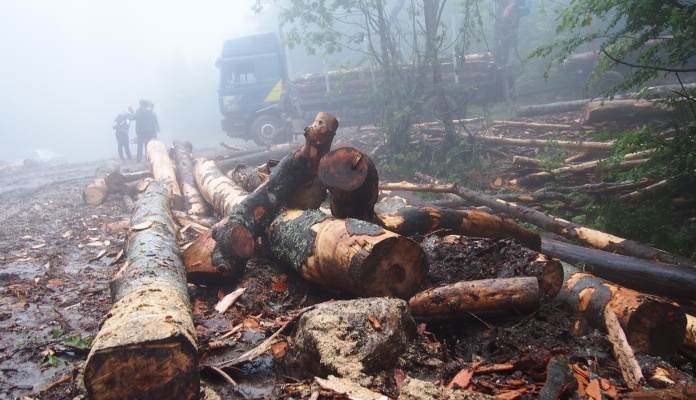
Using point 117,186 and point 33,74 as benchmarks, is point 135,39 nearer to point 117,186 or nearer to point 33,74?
point 33,74

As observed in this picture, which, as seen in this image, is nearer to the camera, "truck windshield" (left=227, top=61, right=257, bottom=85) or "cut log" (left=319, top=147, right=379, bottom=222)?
"cut log" (left=319, top=147, right=379, bottom=222)

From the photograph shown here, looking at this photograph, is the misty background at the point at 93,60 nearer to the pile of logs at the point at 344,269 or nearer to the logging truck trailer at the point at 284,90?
the logging truck trailer at the point at 284,90

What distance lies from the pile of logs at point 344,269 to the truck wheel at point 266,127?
1175 cm

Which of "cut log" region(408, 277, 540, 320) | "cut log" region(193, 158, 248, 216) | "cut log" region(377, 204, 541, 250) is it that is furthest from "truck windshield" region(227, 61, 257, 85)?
"cut log" region(408, 277, 540, 320)

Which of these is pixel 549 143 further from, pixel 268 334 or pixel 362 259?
pixel 268 334

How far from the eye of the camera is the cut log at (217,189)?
594 centimetres

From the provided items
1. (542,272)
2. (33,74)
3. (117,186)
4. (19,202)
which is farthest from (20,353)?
(33,74)

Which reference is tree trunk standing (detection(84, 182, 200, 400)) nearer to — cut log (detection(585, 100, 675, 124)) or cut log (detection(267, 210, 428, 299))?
cut log (detection(267, 210, 428, 299))

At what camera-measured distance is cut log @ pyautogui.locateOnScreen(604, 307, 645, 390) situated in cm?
216

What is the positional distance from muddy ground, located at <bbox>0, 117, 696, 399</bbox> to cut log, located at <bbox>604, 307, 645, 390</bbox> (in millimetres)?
57

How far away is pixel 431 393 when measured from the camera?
6.17 feet

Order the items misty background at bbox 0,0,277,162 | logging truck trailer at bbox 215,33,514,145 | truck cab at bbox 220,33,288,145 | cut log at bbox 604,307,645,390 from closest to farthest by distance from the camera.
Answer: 1. cut log at bbox 604,307,645,390
2. logging truck trailer at bbox 215,33,514,145
3. truck cab at bbox 220,33,288,145
4. misty background at bbox 0,0,277,162

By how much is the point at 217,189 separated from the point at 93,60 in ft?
308

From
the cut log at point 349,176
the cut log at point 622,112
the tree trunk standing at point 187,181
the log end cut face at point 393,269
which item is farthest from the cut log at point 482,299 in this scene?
the cut log at point 622,112
